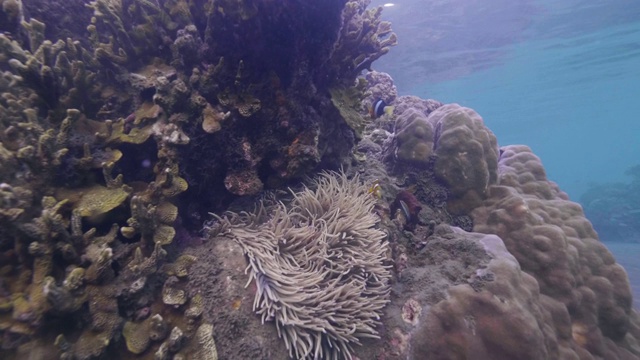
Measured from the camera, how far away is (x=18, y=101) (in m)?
3.21

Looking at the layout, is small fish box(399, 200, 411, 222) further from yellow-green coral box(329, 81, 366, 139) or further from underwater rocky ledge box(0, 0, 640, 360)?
yellow-green coral box(329, 81, 366, 139)

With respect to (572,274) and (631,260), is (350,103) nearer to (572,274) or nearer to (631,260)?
(572,274)

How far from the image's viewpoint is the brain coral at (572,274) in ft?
15.6

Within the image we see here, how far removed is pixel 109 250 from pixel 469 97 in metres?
47.0

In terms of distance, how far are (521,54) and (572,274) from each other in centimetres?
3032

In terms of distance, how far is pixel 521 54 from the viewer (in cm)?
2850

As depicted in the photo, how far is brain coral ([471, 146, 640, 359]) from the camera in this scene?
4.75 meters

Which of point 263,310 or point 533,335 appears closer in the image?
point 263,310

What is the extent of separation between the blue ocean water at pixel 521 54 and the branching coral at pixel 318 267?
1391 cm

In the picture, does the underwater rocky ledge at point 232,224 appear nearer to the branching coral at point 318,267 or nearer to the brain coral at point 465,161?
the branching coral at point 318,267

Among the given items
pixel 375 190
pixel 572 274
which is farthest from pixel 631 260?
pixel 375 190

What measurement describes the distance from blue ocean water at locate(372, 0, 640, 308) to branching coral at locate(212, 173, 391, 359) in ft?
45.6

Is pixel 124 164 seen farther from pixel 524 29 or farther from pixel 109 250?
pixel 524 29

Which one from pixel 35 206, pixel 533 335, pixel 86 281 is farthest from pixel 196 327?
pixel 533 335
